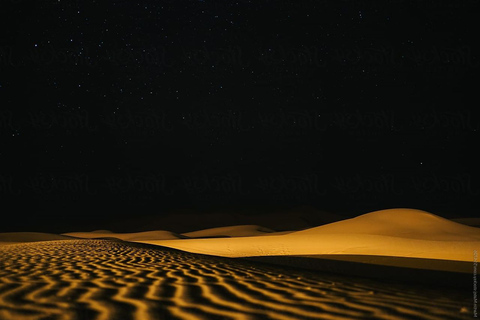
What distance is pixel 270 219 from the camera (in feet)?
182

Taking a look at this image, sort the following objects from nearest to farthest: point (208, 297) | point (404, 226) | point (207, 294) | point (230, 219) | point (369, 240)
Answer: point (208, 297) → point (207, 294) → point (369, 240) → point (404, 226) → point (230, 219)

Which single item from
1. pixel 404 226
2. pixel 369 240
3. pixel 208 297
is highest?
pixel 404 226

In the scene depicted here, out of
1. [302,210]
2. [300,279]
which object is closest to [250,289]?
[300,279]

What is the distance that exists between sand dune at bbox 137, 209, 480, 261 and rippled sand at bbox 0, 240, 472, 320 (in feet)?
24.2

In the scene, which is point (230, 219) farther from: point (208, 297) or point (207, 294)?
point (208, 297)

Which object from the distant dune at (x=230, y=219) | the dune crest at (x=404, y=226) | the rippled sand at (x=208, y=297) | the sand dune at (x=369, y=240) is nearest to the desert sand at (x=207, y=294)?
the rippled sand at (x=208, y=297)

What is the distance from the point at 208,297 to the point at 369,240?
45.3 feet

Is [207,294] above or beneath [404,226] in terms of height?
beneath

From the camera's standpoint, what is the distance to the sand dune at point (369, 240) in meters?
13.0

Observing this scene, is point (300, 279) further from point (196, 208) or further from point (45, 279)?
point (196, 208)

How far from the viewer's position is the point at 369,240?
639 inches

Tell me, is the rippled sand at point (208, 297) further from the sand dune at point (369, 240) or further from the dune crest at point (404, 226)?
the dune crest at point (404, 226)

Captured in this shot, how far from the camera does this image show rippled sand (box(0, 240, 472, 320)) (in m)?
3.29

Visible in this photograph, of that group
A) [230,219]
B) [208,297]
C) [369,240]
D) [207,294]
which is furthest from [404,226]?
[230,219]
